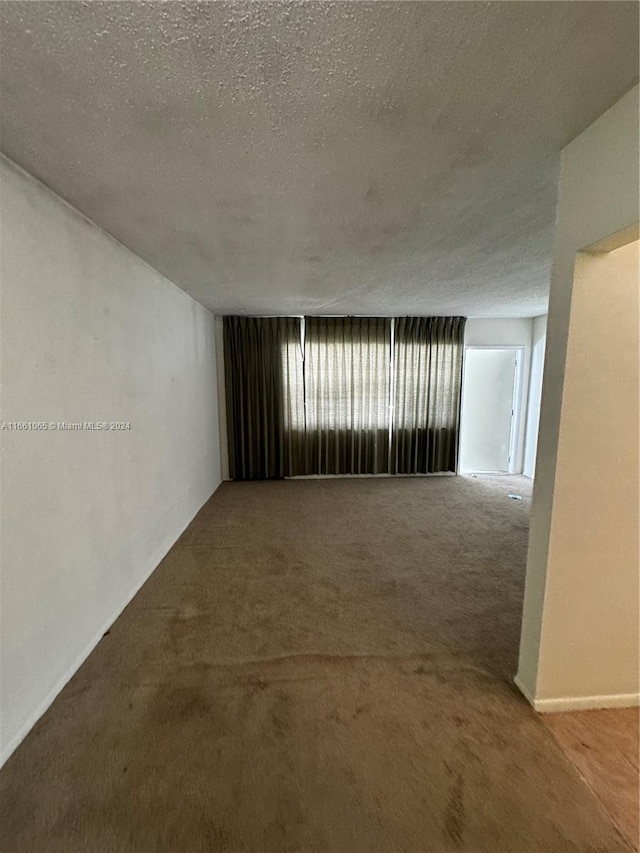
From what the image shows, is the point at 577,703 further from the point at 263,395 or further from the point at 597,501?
the point at 263,395

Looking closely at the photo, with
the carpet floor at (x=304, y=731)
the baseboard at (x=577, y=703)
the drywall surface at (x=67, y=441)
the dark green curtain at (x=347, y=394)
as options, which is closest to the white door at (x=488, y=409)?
the dark green curtain at (x=347, y=394)

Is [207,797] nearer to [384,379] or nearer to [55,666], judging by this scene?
[55,666]

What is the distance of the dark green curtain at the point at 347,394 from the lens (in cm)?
466

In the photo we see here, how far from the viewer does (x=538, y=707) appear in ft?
4.75

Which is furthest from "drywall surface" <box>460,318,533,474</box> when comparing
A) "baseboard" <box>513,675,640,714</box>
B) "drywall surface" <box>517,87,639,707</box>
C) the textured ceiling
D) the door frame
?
"baseboard" <box>513,675,640,714</box>

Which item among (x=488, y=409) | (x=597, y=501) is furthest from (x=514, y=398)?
(x=597, y=501)

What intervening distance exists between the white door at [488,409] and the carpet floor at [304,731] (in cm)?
300

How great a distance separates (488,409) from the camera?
5.27m

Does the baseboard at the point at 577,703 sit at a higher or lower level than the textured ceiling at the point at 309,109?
lower

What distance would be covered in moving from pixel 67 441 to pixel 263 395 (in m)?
3.15

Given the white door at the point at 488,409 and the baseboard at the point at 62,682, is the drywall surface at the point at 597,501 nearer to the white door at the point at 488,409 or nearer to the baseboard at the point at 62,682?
the baseboard at the point at 62,682

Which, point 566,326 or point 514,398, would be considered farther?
point 514,398

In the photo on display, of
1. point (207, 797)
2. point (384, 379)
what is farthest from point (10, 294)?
point (384, 379)

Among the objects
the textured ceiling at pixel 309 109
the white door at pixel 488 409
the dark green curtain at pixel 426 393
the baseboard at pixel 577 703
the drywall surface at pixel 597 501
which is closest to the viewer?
the textured ceiling at pixel 309 109
